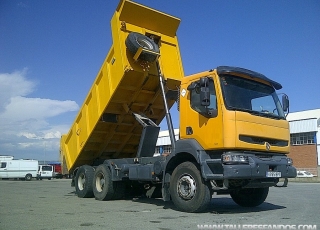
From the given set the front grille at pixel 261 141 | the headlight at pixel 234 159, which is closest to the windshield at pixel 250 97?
the front grille at pixel 261 141

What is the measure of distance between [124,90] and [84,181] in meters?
3.58

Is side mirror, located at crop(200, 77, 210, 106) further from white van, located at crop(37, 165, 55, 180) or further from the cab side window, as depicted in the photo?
white van, located at crop(37, 165, 55, 180)

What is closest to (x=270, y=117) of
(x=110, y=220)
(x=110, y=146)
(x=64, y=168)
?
(x=110, y=220)

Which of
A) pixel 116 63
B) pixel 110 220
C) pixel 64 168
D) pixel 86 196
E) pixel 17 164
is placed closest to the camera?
pixel 110 220

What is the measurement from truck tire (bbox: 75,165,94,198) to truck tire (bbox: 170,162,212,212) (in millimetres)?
4159

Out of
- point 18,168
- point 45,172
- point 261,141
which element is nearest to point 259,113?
point 261,141

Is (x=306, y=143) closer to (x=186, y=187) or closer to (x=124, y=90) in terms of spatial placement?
(x=124, y=90)

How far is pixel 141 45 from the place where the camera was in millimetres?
9180

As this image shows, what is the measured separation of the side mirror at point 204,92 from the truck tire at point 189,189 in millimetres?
1411

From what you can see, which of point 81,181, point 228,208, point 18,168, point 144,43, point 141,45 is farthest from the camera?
point 18,168

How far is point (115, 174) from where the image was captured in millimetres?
10383

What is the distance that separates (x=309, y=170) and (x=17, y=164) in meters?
30.7

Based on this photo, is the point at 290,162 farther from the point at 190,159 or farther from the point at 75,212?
the point at 75,212

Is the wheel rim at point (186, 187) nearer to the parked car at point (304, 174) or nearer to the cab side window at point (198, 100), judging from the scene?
the cab side window at point (198, 100)
